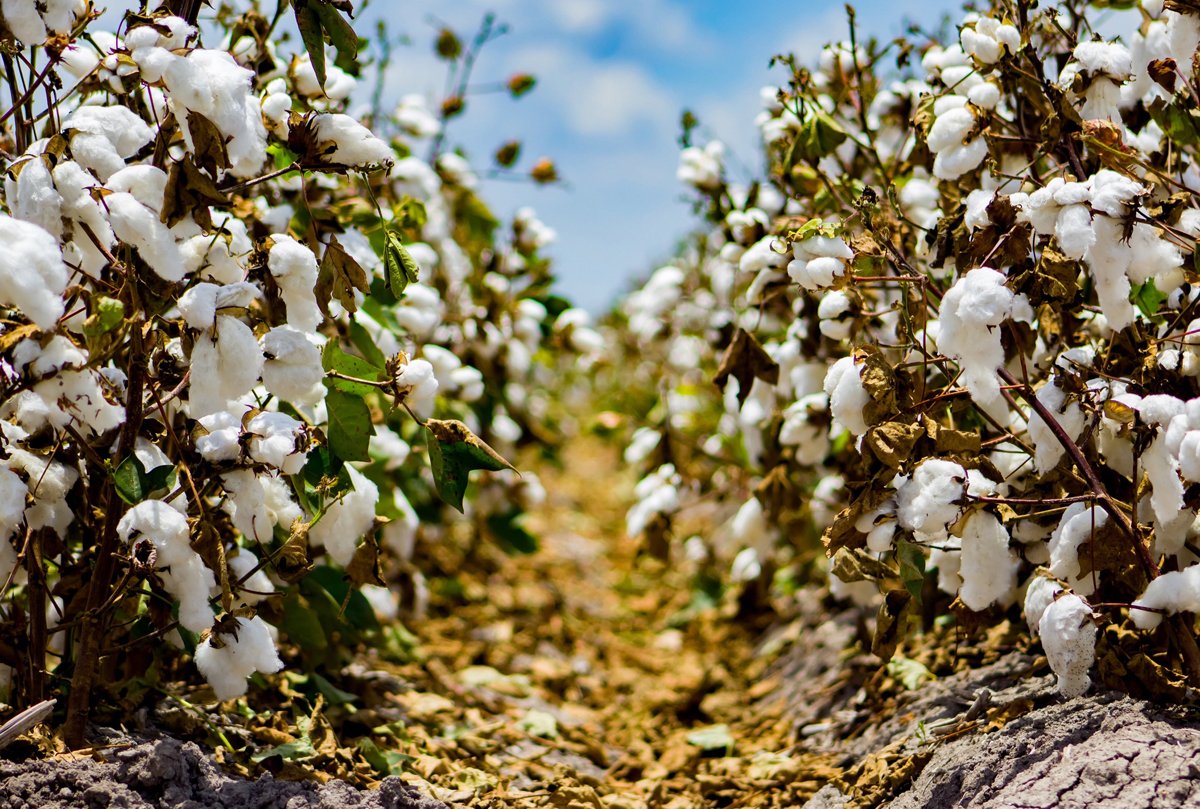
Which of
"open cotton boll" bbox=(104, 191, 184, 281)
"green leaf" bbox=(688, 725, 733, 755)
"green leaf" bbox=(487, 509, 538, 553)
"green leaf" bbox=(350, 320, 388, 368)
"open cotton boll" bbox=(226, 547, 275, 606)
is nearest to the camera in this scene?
"open cotton boll" bbox=(104, 191, 184, 281)

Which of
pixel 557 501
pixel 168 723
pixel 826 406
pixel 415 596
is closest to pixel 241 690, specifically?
pixel 168 723

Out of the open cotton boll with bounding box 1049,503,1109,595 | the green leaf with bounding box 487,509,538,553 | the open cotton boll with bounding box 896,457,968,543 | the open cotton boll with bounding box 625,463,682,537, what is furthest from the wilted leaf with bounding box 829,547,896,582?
the green leaf with bounding box 487,509,538,553

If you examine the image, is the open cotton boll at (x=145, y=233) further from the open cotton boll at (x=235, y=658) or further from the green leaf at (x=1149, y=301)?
the green leaf at (x=1149, y=301)

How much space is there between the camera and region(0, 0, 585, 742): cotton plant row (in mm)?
1322

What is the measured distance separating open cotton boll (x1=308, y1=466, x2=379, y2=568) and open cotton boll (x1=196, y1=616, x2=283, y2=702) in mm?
194

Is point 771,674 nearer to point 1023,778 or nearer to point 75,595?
point 1023,778

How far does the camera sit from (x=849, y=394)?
1.50 metres

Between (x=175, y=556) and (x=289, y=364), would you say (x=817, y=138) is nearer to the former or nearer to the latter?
(x=289, y=364)

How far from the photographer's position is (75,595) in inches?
64.6

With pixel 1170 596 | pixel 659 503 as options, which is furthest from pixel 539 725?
pixel 1170 596

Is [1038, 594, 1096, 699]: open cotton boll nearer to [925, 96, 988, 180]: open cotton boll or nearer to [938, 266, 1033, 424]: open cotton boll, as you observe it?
[938, 266, 1033, 424]: open cotton boll

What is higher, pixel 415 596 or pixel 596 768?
pixel 415 596

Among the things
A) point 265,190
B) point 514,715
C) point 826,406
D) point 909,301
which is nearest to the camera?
point 909,301

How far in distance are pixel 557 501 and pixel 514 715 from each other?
13.4ft
